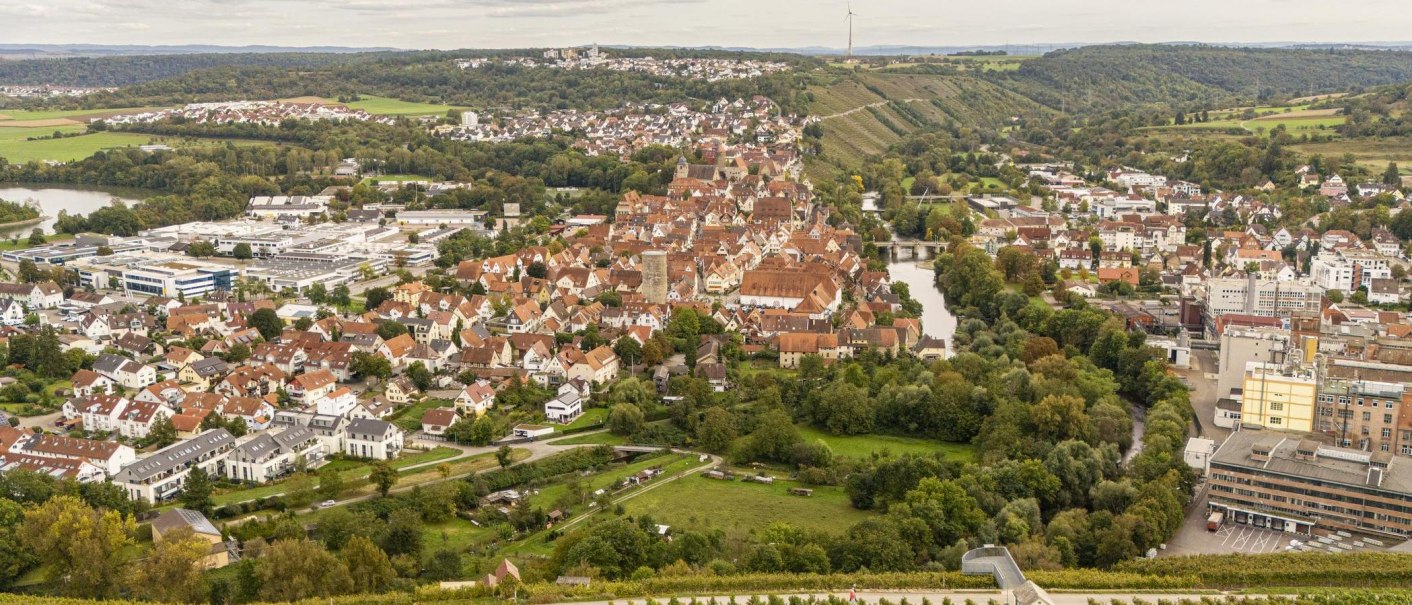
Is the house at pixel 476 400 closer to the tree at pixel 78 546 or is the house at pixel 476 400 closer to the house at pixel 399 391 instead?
the house at pixel 399 391

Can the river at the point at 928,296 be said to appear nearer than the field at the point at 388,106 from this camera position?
Yes

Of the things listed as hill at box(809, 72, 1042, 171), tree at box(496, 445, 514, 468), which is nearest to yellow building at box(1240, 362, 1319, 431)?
tree at box(496, 445, 514, 468)

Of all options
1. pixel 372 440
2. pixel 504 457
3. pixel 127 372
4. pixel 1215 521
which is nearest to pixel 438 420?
pixel 372 440

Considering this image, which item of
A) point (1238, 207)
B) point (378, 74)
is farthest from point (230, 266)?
point (378, 74)

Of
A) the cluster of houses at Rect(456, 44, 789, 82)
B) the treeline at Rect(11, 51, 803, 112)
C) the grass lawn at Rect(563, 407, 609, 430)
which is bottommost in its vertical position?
the grass lawn at Rect(563, 407, 609, 430)

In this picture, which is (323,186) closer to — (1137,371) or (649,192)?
(649,192)

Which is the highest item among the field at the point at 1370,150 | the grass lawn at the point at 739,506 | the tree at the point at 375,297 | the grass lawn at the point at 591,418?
the field at the point at 1370,150

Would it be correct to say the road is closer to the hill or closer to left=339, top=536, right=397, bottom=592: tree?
left=339, top=536, right=397, bottom=592: tree

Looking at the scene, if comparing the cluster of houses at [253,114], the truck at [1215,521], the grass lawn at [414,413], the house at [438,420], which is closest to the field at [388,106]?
the cluster of houses at [253,114]
